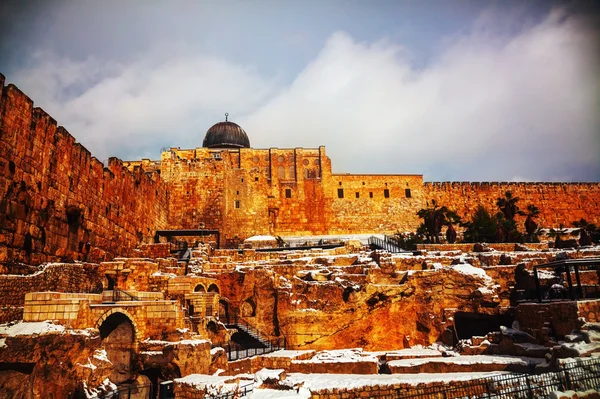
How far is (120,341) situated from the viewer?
15914mm

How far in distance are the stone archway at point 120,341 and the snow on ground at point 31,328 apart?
239 centimetres

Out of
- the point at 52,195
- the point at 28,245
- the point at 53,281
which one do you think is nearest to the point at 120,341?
the point at 53,281

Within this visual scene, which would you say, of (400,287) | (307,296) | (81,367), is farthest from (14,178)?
(400,287)

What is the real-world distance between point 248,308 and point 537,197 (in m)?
40.1

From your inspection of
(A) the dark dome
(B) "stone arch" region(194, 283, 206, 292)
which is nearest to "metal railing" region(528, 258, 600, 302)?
(B) "stone arch" region(194, 283, 206, 292)

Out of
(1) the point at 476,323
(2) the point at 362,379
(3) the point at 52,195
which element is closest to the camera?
(2) the point at 362,379

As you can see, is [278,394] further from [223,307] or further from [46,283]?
[223,307]

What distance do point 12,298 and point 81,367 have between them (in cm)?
407

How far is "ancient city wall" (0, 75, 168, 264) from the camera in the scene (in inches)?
631

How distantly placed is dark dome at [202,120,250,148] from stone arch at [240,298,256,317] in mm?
25779

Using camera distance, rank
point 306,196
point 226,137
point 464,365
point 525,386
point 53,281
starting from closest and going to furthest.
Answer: point 525,386 < point 464,365 < point 53,281 < point 306,196 < point 226,137

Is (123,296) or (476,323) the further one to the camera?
(476,323)

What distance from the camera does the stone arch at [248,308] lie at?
2400cm

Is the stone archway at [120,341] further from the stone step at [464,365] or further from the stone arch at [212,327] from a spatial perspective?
the stone step at [464,365]
